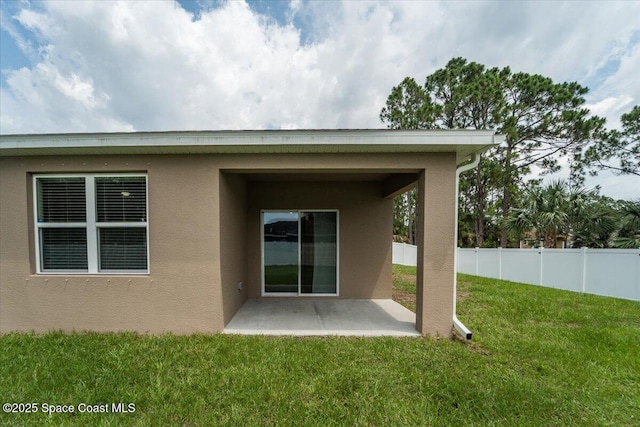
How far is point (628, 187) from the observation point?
14.6 metres

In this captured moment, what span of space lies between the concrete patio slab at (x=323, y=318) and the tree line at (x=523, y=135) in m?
9.99

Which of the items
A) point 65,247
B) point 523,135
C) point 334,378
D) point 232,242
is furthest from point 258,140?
point 523,135

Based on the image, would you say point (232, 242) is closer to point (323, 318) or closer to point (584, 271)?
point (323, 318)

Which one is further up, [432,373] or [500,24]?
[500,24]

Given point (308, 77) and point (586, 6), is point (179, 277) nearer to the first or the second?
point (308, 77)

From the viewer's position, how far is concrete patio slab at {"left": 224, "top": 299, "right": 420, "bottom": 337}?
14.5ft

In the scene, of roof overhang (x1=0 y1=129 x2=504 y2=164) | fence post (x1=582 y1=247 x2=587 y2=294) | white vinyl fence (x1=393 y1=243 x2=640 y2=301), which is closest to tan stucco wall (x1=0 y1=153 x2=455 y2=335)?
roof overhang (x1=0 y1=129 x2=504 y2=164)

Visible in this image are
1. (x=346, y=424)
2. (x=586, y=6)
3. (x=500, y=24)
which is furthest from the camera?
(x=500, y=24)

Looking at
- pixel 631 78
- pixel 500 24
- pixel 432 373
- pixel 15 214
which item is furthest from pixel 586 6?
pixel 15 214

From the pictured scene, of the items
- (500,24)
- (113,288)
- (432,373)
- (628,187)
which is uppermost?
(500,24)

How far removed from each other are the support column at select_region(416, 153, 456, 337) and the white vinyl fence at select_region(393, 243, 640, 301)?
670 cm

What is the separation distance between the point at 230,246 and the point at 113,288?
6.25 ft

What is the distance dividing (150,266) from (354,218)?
4.38 metres

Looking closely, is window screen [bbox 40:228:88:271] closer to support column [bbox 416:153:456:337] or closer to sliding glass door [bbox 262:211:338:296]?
sliding glass door [bbox 262:211:338:296]
